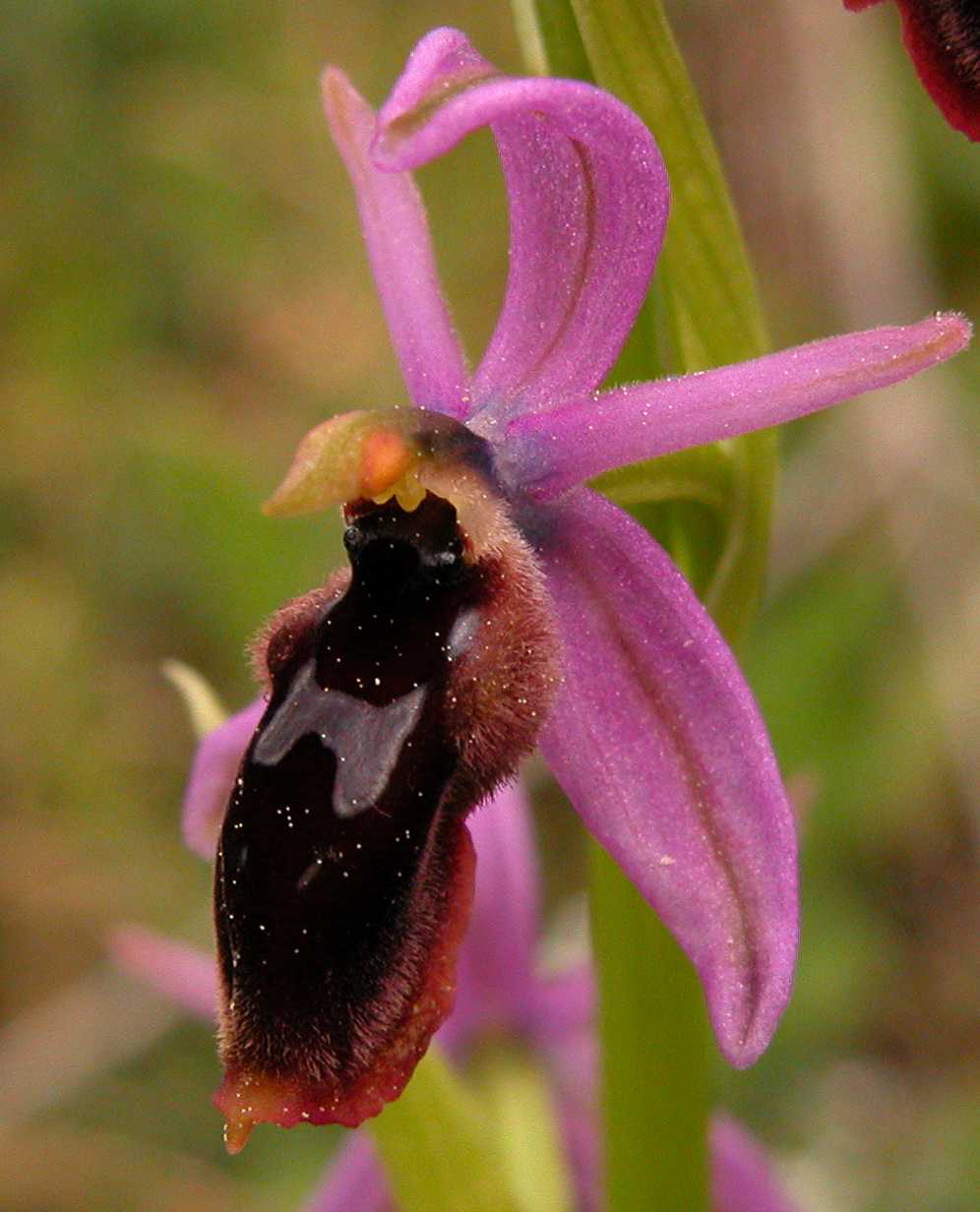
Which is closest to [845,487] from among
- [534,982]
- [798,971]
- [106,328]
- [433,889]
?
[798,971]

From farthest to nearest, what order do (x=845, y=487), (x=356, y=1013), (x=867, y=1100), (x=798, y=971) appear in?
(x=845, y=487) < (x=867, y=1100) < (x=798, y=971) < (x=356, y=1013)

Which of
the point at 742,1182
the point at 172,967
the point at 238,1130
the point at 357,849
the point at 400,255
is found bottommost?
the point at 742,1182

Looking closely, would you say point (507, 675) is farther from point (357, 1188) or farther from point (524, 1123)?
point (357, 1188)

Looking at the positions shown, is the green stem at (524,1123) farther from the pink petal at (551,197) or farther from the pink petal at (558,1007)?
the pink petal at (551,197)

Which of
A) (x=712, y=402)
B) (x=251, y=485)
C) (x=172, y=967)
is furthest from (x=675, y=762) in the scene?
(x=251, y=485)

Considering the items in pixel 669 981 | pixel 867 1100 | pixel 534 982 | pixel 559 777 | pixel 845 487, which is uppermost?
pixel 559 777

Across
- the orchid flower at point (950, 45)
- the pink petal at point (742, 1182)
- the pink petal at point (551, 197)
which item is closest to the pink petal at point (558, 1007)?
the pink petal at point (742, 1182)

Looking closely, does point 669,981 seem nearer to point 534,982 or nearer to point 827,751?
point 534,982
